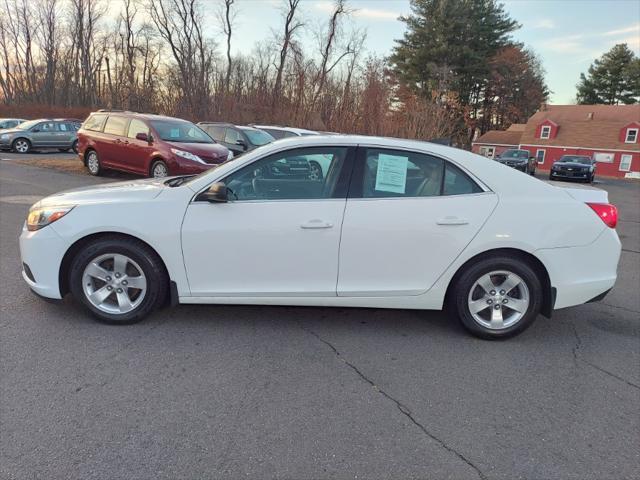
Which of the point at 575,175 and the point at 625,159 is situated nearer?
the point at 575,175

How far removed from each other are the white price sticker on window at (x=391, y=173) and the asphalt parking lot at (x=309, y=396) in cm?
120

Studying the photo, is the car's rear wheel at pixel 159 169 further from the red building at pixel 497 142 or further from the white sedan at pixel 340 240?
the red building at pixel 497 142

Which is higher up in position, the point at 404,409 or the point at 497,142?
the point at 497,142

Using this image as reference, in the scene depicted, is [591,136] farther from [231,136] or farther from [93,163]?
[93,163]

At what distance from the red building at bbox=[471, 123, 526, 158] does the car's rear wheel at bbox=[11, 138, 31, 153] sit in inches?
1826

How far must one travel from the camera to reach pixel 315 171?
376cm

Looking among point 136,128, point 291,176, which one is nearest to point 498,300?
point 291,176

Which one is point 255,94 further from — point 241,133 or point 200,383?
point 200,383

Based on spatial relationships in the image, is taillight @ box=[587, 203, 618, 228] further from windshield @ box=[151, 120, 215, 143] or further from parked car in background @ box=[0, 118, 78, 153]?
parked car in background @ box=[0, 118, 78, 153]

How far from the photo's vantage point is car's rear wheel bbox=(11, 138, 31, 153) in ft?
70.1

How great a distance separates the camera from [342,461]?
2344mm

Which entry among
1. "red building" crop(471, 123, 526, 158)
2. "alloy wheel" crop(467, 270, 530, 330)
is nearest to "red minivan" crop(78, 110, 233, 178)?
"alloy wheel" crop(467, 270, 530, 330)

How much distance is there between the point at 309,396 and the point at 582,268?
243cm

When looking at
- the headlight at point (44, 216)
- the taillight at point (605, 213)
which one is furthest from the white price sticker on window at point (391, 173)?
the headlight at point (44, 216)
